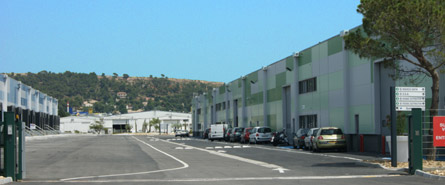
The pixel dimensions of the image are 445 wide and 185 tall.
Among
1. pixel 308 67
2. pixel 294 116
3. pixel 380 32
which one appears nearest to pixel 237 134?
pixel 294 116

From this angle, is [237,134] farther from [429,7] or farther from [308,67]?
[429,7]

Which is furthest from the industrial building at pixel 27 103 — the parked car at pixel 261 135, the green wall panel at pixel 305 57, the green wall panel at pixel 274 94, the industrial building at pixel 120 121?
the industrial building at pixel 120 121

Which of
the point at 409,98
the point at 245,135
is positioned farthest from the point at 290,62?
the point at 409,98

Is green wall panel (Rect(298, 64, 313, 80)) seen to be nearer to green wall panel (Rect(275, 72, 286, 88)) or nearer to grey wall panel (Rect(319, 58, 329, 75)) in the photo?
grey wall panel (Rect(319, 58, 329, 75))

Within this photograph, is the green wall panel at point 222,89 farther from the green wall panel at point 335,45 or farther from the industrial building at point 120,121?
the industrial building at point 120,121

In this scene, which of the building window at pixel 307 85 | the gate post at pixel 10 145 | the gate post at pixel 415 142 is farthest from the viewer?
the building window at pixel 307 85

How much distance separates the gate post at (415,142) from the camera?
17.6 metres

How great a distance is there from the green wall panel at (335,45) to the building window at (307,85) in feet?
15.3

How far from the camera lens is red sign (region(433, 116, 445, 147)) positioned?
720 inches

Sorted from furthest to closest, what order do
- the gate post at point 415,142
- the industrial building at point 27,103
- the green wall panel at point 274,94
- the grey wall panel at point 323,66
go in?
the industrial building at point 27,103 → the green wall panel at point 274,94 → the grey wall panel at point 323,66 → the gate post at point 415,142

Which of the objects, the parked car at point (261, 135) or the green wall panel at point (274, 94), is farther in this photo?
the green wall panel at point (274, 94)

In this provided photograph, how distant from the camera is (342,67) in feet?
131

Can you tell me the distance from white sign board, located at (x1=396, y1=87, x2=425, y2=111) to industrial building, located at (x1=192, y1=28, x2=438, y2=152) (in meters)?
7.82

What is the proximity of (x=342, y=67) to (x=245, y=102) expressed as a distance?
105ft
